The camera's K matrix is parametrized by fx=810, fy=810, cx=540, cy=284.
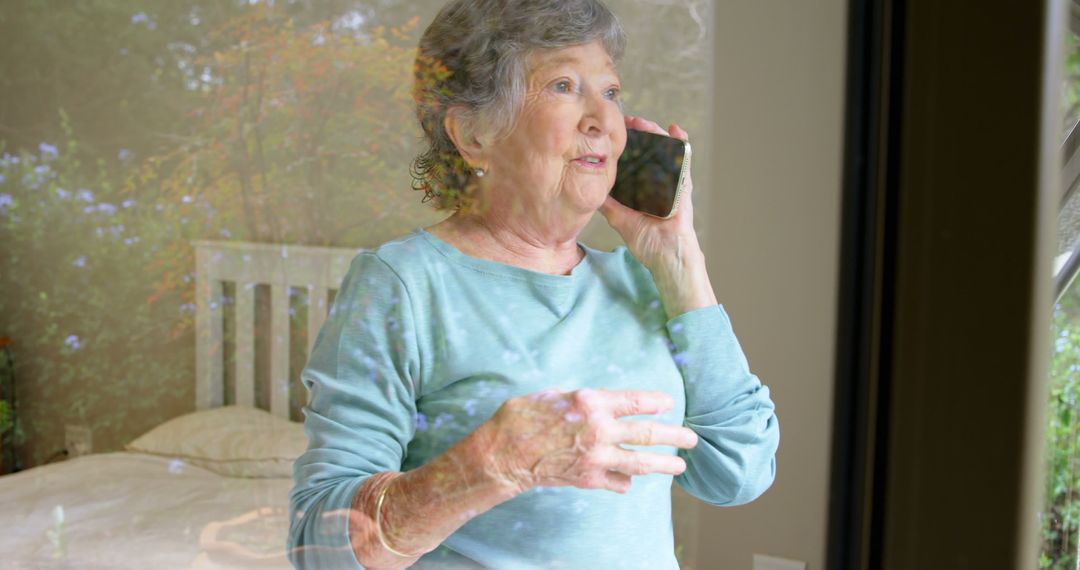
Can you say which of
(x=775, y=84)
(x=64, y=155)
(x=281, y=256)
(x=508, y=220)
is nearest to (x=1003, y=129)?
(x=775, y=84)

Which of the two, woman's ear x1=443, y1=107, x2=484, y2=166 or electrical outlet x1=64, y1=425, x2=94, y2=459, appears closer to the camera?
woman's ear x1=443, y1=107, x2=484, y2=166

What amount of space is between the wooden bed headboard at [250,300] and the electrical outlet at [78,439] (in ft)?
Answer: 0.39

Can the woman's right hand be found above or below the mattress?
above

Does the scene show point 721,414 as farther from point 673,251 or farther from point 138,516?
point 138,516

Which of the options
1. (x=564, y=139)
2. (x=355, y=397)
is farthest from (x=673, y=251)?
(x=355, y=397)

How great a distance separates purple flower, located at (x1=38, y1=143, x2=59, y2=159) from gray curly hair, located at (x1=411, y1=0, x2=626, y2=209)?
0.34 m

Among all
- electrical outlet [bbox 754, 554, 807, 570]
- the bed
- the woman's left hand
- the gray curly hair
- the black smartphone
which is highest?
the gray curly hair

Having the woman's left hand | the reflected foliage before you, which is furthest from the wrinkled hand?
the reflected foliage

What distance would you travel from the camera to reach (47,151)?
0.73 m

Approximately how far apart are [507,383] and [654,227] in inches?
6.9

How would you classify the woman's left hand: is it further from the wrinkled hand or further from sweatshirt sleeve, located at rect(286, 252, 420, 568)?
sweatshirt sleeve, located at rect(286, 252, 420, 568)

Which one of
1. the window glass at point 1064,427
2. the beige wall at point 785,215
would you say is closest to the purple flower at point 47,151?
the beige wall at point 785,215

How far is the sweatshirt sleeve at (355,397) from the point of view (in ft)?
2.01

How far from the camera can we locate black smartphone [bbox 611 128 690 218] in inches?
25.6
